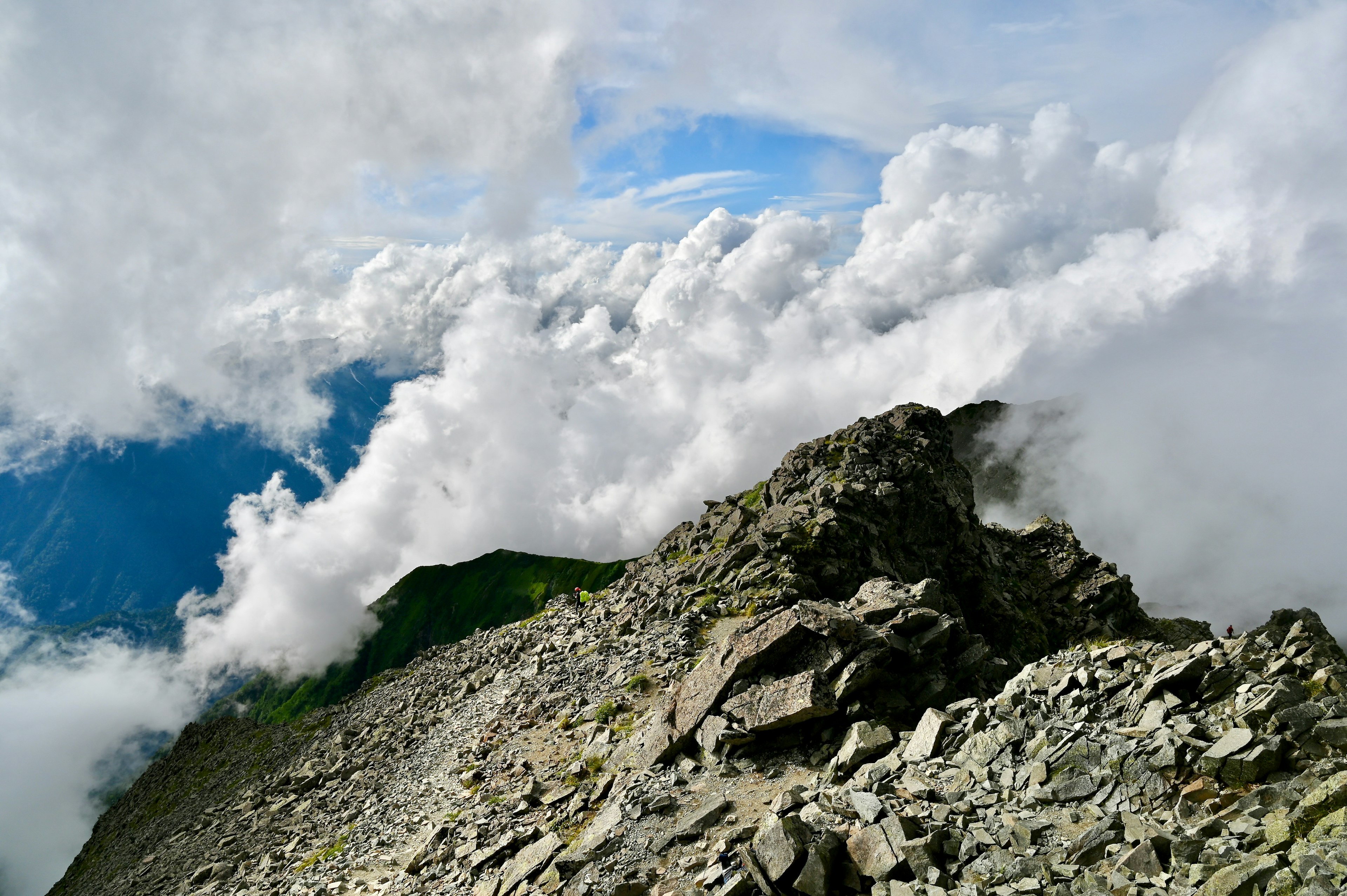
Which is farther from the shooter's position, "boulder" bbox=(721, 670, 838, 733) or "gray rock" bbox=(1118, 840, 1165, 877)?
"boulder" bbox=(721, 670, 838, 733)

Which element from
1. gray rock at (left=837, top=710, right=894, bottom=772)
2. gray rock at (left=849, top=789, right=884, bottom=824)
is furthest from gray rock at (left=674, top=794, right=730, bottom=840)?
gray rock at (left=849, top=789, right=884, bottom=824)

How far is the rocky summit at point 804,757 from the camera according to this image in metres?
16.6

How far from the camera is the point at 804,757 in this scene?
26.3 meters

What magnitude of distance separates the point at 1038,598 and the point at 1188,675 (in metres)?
66.1

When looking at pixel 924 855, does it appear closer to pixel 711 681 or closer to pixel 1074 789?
pixel 1074 789

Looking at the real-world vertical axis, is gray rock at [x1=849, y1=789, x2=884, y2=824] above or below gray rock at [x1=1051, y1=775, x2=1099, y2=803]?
above

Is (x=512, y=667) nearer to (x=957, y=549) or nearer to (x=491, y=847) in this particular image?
(x=491, y=847)

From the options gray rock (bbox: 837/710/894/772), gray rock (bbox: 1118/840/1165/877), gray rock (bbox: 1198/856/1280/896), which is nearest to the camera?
gray rock (bbox: 1198/856/1280/896)

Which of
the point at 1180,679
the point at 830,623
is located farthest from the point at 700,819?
the point at 1180,679

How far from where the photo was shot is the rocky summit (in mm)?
16609

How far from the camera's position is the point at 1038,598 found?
80.1 metres

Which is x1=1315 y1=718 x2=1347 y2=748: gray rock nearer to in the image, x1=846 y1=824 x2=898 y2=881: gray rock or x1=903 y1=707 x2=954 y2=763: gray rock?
x1=903 y1=707 x2=954 y2=763: gray rock

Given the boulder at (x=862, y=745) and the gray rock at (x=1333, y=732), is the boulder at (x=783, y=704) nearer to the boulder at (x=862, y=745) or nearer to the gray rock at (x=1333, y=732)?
the boulder at (x=862, y=745)

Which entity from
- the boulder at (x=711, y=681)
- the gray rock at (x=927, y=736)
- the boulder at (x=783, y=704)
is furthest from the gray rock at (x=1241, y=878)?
the boulder at (x=711, y=681)
